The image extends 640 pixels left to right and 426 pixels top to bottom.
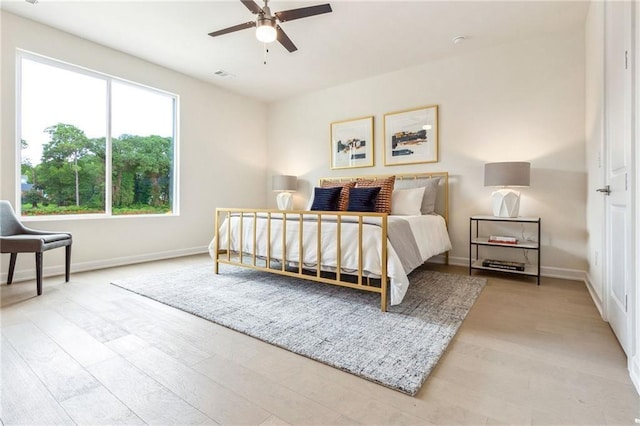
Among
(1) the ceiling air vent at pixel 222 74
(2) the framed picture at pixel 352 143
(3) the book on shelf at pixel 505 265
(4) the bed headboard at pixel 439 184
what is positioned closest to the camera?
(3) the book on shelf at pixel 505 265

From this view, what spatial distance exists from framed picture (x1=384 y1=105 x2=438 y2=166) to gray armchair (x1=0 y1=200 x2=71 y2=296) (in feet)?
12.6

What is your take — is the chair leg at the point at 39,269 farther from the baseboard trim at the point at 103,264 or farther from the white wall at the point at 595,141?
the white wall at the point at 595,141

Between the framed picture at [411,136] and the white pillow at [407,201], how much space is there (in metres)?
0.61

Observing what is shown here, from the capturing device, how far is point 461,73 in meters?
3.67

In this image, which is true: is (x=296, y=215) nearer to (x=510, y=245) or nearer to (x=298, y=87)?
(x=510, y=245)

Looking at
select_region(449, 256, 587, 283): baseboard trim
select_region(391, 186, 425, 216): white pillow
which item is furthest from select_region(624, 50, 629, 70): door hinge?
select_region(449, 256, 587, 283): baseboard trim

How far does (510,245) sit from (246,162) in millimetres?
4166

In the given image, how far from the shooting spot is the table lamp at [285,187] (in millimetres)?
4857

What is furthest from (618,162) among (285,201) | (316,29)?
(285,201)

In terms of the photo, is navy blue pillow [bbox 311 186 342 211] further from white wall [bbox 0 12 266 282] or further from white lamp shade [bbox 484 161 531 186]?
white wall [bbox 0 12 266 282]

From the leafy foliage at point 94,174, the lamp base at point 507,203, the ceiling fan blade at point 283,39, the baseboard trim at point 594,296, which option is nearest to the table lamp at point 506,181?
the lamp base at point 507,203

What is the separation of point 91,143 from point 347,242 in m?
3.31

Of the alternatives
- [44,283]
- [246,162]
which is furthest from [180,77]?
[44,283]

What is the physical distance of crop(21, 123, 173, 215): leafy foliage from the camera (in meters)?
3.14
